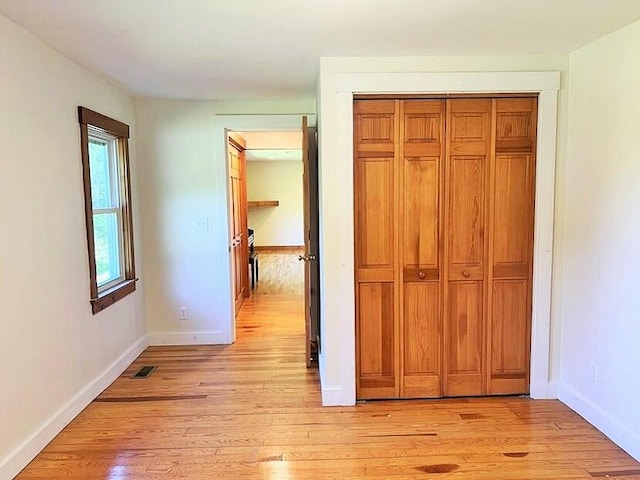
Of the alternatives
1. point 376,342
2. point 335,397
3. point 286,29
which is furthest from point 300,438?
point 286,29

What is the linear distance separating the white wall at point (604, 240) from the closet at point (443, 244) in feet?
0.83

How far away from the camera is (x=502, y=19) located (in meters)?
2.19

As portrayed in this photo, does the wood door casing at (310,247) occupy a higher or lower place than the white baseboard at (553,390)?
higher

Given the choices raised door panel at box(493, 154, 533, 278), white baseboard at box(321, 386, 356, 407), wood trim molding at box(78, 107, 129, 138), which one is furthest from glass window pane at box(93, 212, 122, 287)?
raised door panel at box(493, 154, 533, 278)

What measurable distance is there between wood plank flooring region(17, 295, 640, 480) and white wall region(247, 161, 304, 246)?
7930mm

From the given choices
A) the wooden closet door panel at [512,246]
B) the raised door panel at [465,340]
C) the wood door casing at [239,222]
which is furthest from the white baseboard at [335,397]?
the wood door casing at [239,222]

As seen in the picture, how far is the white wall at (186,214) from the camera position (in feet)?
13.1

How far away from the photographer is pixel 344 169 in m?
2.79

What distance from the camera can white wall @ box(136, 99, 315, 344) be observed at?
13.1ft

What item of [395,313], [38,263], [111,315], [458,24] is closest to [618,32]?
[458,24]

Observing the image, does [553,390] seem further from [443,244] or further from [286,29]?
[286,29]

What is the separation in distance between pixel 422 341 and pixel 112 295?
7.50 feet

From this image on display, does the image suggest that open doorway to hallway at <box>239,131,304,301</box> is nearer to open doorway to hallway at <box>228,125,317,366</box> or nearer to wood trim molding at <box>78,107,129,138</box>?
open doorway to hallway at <box>228,125,317,366</box>

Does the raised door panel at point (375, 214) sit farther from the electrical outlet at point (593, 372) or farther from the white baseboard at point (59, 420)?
the white baseboard at point (59, 420)
